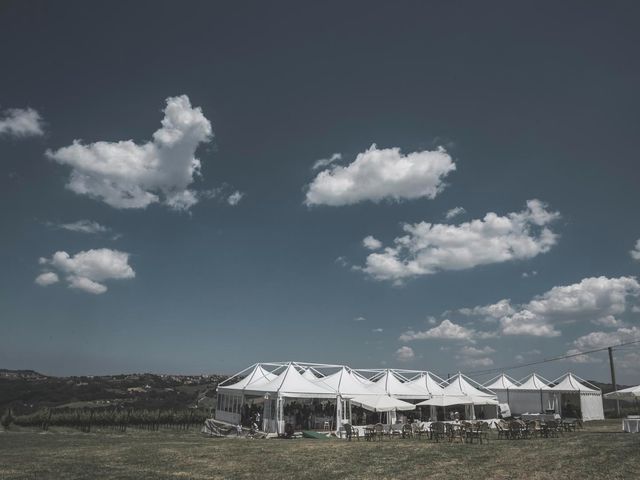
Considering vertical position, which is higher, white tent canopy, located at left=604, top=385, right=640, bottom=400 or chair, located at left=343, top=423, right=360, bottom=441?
white tent canopy, located at left=604, top=385, right=640, bottom=400

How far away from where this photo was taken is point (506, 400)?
41.7 meters

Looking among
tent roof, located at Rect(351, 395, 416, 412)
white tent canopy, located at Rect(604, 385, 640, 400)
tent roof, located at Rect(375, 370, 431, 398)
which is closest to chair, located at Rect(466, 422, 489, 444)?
tent roof, located at Rect(351, 395, 416, 412)

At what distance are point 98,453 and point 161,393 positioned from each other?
175 feet

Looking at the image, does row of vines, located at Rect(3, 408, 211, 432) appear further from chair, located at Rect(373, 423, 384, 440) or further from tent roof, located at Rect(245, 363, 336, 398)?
chair, located at Rect(373, 423, 384, 440)

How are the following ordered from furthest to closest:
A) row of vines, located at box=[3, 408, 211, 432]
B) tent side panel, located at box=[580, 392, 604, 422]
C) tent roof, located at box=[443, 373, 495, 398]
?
tent side panel, located at box=[580, 392, 604, 422]
row of vines, located at box=[3, 408, 211, 432]
tent roof, located at box=[443, 373, 495, 398]

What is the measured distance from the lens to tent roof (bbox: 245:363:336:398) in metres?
26.4

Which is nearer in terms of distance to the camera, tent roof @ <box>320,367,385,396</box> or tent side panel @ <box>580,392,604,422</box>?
tent roof @ <box>320,367,385,396</box>

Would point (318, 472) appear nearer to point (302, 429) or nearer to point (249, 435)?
point (249, 435)

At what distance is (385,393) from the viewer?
31.1 m

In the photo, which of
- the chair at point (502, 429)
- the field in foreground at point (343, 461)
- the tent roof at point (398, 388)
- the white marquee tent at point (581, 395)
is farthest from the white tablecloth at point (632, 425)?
the white marquee tent at point (581, 395)

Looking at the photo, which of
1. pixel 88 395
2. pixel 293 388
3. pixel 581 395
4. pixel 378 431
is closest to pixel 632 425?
pixel 378 431

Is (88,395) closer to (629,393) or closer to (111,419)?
(111,419)

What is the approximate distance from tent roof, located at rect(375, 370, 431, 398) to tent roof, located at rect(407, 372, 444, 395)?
9.2 inches

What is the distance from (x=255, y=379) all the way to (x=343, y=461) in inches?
687
